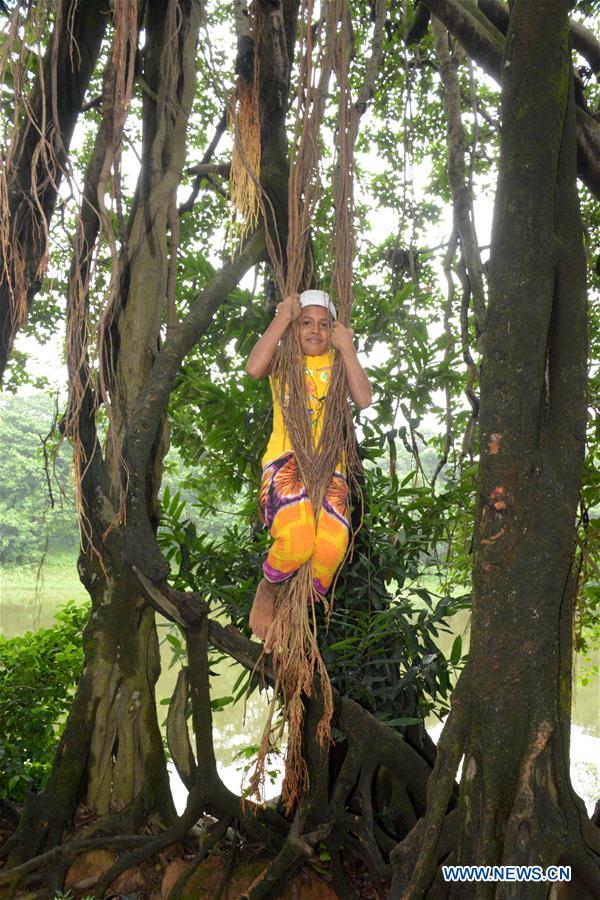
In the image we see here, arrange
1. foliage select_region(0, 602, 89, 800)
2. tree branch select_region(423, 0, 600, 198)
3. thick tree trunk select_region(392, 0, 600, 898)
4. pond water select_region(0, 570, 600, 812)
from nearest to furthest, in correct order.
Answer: thick tree trunk select_region(392, 0, 600, 898) < tree branch select_region(423, 0, 600, 198) < foliage select_region(0, 602, 89, 800) < pond water select_region(0, 570, 600, 812)

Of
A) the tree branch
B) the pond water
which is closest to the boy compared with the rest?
the tree branch

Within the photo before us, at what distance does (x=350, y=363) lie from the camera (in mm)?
2102

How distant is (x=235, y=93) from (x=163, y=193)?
1.49ft

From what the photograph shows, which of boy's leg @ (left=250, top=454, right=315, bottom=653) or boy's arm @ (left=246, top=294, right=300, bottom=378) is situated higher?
boy's arm @ (left=246, top=294, right=300, bottom=378)

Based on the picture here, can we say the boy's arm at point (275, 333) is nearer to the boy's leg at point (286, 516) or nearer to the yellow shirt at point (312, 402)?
the yellow shirt at point (312, 402)

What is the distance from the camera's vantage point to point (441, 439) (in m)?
4.57

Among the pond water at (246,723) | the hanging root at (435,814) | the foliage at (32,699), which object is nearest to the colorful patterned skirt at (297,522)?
the hanging root at (435,814)

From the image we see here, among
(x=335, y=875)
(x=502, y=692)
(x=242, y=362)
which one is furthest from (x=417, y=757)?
(x=242, y=362)

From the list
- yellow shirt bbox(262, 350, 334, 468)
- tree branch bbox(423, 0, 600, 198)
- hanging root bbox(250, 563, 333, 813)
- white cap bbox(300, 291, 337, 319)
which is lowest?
hanging root bbox(250, 563, 333, 813)

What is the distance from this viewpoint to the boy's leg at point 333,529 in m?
2.10

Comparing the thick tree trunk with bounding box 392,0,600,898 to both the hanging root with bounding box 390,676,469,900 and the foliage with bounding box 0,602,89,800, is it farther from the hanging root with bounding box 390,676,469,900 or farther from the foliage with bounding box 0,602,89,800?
the foliage with bounding box 0,602,89,800

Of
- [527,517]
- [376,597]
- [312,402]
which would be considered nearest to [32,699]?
[376,597]

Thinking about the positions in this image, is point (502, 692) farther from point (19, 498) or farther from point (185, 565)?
point (19, 498)

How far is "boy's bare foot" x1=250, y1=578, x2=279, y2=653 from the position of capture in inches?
87.3
